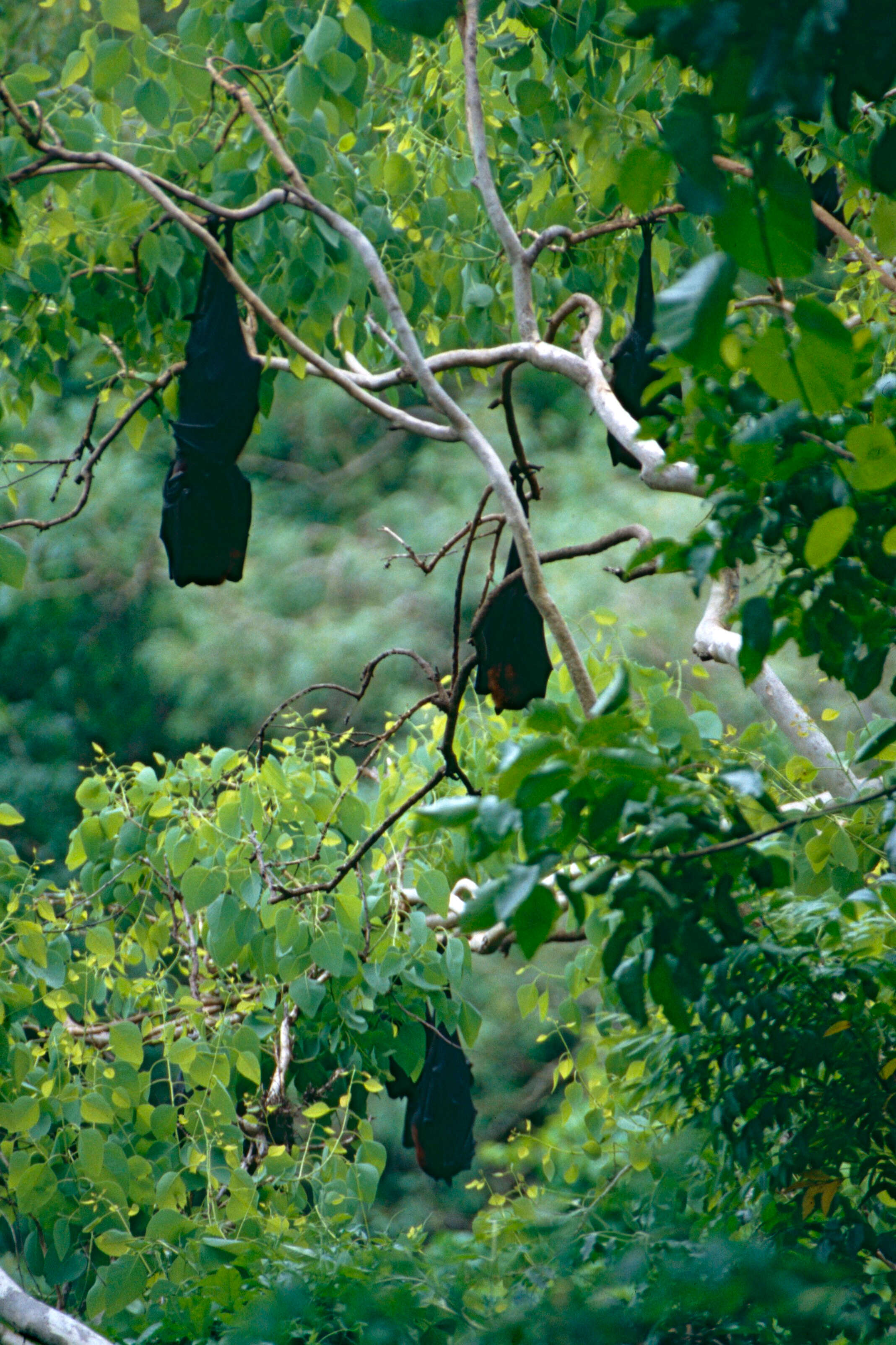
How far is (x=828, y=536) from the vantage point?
0.61 metres

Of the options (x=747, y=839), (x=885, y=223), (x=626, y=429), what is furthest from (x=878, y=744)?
(x=885, y=223)

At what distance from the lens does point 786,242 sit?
0.47m

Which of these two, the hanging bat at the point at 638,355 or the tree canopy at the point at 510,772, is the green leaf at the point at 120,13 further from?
the hanging bat at the point at 638,355

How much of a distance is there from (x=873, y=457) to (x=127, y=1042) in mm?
1577

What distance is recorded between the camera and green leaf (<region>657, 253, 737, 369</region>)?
46cm

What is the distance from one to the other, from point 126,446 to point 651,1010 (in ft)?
16.5

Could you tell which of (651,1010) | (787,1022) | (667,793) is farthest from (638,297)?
(667,793)

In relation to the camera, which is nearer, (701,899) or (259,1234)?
(701,899)

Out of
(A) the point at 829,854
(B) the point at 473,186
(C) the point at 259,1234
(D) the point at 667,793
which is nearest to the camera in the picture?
(D) the point at 667,793

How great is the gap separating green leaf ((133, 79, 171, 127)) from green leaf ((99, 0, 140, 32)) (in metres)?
0.12

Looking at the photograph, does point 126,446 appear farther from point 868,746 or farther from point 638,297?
point 868,746

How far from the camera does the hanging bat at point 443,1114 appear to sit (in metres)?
2.39

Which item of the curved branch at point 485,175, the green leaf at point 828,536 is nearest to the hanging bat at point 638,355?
the curved branch at point 485,175

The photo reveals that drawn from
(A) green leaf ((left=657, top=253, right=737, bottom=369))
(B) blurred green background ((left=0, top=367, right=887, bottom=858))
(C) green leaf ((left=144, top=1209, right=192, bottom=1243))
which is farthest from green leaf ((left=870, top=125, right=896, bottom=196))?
(B) blurred green background ((left=0, top=367, right=887, bottom=858))
